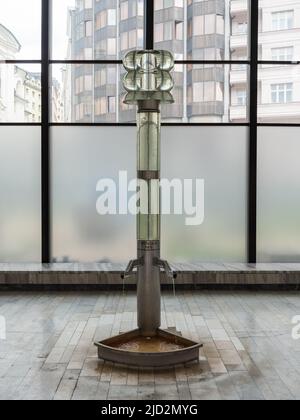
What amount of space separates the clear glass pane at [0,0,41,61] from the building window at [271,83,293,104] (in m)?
2.68

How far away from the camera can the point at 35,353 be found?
4.18 m

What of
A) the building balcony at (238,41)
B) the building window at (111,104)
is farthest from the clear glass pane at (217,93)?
the building window at (111,104)

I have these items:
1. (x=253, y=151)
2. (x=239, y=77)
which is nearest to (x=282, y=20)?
(x=239, y=77)

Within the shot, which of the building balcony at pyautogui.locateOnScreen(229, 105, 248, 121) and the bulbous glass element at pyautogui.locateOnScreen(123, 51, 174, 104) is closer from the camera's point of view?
the bulbous glass element at pyautogui.locateOnScreen(123, 51, 174, 104)

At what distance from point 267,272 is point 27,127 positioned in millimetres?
3094

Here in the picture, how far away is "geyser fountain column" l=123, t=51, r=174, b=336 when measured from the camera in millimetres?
4086

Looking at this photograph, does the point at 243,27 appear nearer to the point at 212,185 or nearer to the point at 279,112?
the point at 279,112

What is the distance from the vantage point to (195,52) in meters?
7.34

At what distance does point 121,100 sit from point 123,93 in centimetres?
9

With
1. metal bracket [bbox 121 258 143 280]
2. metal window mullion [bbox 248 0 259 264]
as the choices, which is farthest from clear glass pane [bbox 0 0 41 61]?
metal bracket [bbox 121 258 143 280]

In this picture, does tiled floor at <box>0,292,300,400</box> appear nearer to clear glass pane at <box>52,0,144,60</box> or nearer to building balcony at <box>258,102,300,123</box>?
building balcony at <box>258,102,300,123</box>

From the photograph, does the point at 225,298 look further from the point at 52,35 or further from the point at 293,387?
the point at 52,35

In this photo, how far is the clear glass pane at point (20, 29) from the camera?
7250 millimetres

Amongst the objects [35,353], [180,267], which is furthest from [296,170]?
[35,353]
